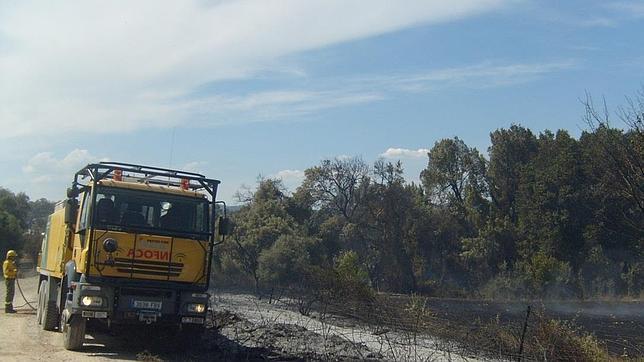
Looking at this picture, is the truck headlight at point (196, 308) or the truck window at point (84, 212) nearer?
the truck headlight at point (196, 308)

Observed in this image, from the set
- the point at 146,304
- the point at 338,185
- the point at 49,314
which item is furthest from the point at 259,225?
the point at 146,304

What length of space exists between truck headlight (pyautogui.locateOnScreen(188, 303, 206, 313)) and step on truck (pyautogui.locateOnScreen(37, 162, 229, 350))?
2 cm

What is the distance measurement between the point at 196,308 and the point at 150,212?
85.4 inches

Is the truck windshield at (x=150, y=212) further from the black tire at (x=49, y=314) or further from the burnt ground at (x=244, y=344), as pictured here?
the black tire at (x=49, y=314)

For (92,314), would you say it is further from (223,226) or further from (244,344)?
(244,344)

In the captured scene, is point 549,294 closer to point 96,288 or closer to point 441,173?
point 441,173

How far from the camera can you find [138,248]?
49.4 ft

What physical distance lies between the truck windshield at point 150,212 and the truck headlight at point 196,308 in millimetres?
1466

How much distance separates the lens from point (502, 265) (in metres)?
66.2

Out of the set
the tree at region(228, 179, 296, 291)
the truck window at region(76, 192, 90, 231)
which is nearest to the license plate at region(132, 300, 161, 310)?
the truck window at region(76, 192, 90, 231)

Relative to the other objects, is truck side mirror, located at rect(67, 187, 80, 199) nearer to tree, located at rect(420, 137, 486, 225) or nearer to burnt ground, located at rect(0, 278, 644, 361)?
burnt ground, located at rect(0, 278, 644, 361)

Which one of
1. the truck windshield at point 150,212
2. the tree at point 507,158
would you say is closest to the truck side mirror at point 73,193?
the truck windshield at point 150,212

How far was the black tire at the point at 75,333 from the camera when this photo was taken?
15.1 metres

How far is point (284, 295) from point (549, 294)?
29267 mm
